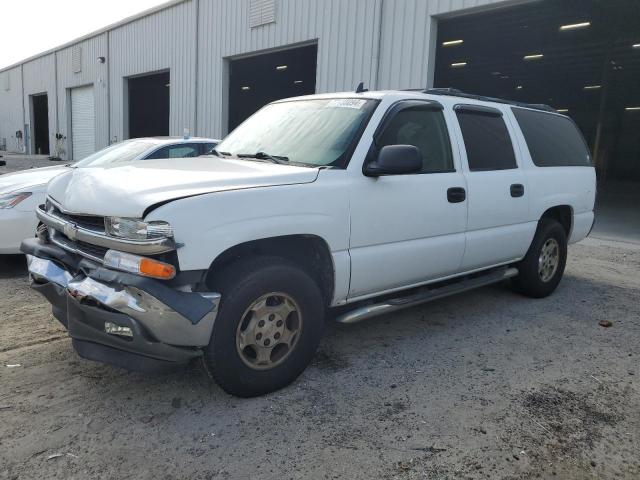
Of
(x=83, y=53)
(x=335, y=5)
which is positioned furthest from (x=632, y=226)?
(x=83, y=53)

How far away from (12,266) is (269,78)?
70.2 feet

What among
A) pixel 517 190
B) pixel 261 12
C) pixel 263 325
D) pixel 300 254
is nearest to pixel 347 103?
pixel 300 254

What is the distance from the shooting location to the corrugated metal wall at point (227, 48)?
33.7 ft

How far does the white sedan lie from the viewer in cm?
548

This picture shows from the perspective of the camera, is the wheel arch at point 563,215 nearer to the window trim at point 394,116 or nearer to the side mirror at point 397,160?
the window trim at point 394,116

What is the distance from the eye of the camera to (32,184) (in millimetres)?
5746

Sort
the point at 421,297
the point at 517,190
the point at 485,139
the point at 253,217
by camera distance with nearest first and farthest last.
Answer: the point at 253,217 < the point at 421,297 < the point at 485,139 < the point at 517,190

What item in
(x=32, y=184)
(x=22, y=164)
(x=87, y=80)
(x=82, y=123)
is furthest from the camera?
(x=82, y=123)

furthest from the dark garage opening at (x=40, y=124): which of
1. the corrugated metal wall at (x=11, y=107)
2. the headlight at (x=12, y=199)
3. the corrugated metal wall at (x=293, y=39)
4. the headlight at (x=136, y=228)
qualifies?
the headlight at (x=136, y=228)

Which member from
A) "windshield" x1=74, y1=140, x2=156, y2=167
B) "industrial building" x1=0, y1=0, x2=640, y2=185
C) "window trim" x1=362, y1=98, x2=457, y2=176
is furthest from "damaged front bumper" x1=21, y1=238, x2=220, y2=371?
"industrial building" x1=0, y1=0, x2=640, y2=185

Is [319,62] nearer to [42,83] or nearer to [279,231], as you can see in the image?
[279,231]

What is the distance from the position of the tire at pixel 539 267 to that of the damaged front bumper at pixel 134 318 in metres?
3.75

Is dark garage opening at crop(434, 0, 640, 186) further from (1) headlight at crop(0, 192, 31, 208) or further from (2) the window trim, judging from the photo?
(1) headlight at crop(0, 192, 31, 208)

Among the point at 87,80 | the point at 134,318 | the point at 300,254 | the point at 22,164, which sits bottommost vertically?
the point at 22,164
